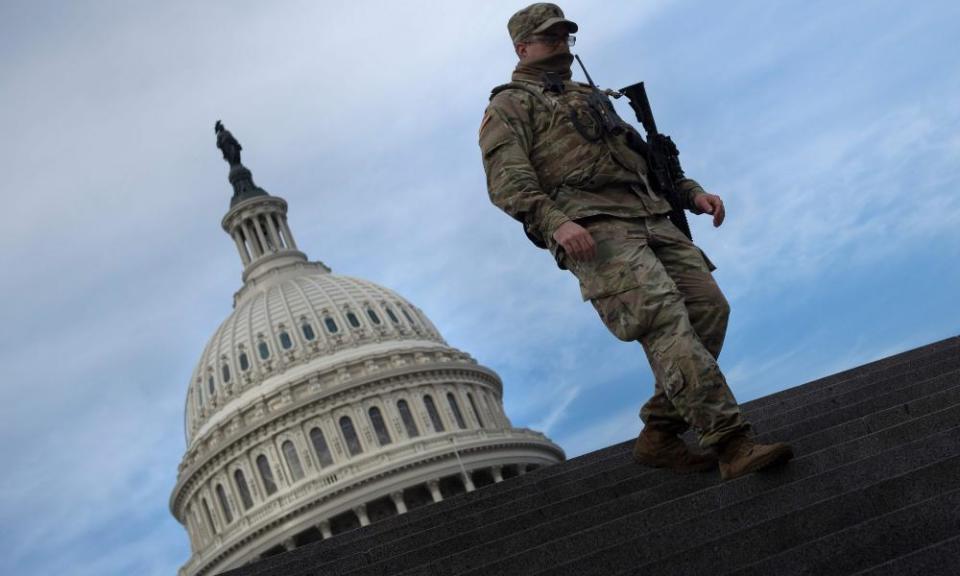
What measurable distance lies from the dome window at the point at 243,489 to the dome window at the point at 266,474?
110cm

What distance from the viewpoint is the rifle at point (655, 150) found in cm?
719

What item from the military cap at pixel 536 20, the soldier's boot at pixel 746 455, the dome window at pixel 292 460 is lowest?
the soldier's boot at pixel 746 455

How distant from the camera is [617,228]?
22.1 ft

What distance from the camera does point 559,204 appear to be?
6.93m

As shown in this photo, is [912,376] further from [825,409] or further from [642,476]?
[642,476]

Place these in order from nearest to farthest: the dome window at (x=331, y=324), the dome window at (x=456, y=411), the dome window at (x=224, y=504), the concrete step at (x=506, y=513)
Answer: the concrete step at (x=506, y=513) < the dome window at (x=224, y=504) < the dome window at (x=456, y=411) < the dome window at (x=331, y=324)

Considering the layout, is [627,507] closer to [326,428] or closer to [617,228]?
[617,228]

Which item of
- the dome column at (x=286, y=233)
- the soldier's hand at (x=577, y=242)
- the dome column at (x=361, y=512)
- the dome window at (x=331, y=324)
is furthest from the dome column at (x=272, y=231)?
the soldier's hand at (x=577, y=242)

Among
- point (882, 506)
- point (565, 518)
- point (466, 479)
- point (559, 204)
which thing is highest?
point (466, 479)

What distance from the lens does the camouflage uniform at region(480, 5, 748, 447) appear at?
20.6ft

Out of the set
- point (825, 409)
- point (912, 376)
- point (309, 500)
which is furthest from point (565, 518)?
point (309, 500)

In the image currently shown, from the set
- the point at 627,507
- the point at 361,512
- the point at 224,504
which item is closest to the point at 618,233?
the point at 627,507

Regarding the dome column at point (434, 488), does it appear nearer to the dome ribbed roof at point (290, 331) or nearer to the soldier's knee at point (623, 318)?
the dome ribbed roof at point (290, 331)

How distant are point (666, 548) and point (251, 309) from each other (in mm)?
74046
